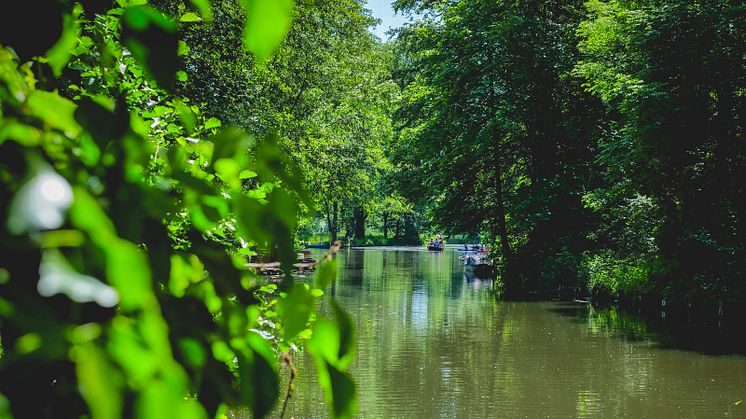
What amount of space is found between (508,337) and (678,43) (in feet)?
24.0

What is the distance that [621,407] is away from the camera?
29.5ft

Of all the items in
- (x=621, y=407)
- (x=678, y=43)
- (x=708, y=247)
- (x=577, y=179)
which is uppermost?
(x=678, y=43)

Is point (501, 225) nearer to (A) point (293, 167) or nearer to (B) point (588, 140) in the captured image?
(B) point (588, 140)

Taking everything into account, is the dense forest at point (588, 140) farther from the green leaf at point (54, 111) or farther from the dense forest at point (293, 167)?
the green leaf at point (54, 111)

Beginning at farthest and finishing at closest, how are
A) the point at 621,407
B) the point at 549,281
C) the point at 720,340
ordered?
the point at 549,281 < the point at 720,340 < the point at 621,407

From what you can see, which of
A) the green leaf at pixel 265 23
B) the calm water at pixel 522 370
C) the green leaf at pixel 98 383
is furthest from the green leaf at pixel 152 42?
the calm water at pixel 522 370

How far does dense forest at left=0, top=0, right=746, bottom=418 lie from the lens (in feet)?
1.74

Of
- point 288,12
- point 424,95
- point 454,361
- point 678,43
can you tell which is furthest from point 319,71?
point 288,12

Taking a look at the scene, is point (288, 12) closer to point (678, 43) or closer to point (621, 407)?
point (621, 407)

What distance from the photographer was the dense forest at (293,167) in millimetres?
531

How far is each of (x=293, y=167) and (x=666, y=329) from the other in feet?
49.5

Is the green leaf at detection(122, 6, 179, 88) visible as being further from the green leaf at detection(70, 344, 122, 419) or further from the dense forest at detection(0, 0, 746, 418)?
the green leaf at detection(70, 344, 122, 419)

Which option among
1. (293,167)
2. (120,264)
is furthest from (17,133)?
(293,167)

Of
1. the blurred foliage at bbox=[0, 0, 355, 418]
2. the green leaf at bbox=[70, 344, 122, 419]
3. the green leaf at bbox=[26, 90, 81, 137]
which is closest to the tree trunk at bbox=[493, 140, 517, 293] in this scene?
the blurred foliage at bbox=[0, 0, 355, 418]
